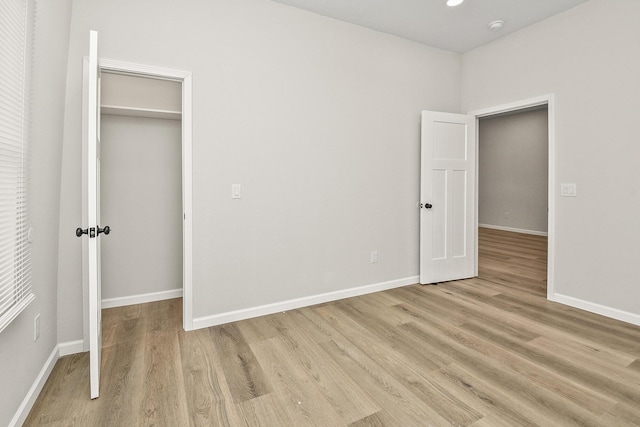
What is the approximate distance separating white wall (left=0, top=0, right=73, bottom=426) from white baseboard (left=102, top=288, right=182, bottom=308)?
98 centimetres

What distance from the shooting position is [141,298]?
3305mm

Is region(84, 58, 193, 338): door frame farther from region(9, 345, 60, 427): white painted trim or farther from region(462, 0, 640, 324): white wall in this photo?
region(462, 0, 640, 324): white wall

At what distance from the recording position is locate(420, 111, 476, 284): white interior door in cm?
376

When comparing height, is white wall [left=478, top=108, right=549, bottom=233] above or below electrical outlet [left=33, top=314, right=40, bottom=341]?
above

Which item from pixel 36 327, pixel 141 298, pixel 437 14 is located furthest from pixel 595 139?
pixel 141 298

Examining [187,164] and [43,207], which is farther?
[187,164]

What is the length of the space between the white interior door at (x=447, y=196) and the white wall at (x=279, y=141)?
15cm

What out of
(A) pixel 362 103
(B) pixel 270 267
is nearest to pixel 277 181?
(B) pixel 270 267

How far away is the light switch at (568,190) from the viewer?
3131 millimetres

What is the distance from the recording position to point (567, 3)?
119 inches

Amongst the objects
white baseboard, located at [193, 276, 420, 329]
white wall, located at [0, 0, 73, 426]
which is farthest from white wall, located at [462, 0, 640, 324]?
white wall, located at [0, 0, 73, 426]

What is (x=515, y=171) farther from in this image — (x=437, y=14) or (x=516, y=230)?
(x=437, y=14)

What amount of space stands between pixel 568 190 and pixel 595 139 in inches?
19.9

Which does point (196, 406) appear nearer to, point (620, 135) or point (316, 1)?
point (316, 1)
